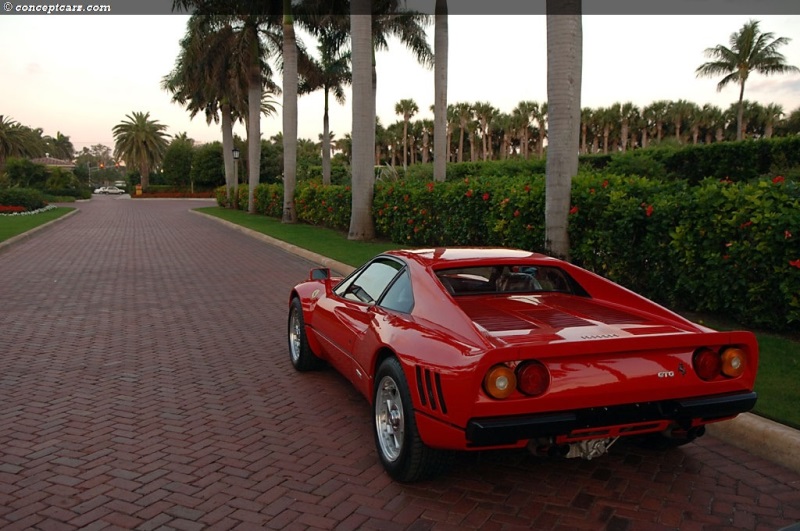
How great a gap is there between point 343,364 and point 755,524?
114 inches

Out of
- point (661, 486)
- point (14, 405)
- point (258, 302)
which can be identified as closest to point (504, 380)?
point (661, 486)

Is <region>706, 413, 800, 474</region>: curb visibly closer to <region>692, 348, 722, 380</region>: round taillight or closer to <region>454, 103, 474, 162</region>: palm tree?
<region>692, 348, 722, 380</region>: round taillight

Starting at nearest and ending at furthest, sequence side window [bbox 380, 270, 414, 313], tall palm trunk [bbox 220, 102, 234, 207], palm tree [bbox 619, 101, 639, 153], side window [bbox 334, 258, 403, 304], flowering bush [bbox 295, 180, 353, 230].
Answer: side window [bbox 380, 270, 414, 313]
side window [bbox 334, 258, 403, 304]
flowering bush [bbox 295, 180, 353, 230]
tall palm trunk [bbox 220, 102, 234, 207]
palm tree [bbox 619, 101, 639, 153]

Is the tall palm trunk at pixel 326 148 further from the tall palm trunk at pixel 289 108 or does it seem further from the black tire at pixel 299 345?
the black tire at pixel 299 345

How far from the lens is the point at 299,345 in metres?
6.17

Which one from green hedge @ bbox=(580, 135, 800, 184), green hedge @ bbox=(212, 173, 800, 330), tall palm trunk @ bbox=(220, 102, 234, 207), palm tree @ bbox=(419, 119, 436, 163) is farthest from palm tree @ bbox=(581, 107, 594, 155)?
green hedge @ bbox=(212, 173, 800, 330)

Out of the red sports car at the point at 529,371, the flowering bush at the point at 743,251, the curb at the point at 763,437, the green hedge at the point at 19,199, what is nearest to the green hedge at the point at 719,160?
the flowering bush at the point at 743,251

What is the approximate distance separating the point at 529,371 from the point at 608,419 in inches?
20.3

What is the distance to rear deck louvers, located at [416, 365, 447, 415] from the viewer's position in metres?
3.38

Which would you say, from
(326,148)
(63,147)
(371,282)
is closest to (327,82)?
(326,148)

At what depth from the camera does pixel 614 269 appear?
343 inches

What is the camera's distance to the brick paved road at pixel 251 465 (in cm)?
341

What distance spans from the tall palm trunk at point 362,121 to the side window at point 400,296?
14.1 meters

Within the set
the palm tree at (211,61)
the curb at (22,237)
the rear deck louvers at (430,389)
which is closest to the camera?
the rear deck louvers at (430,389)
